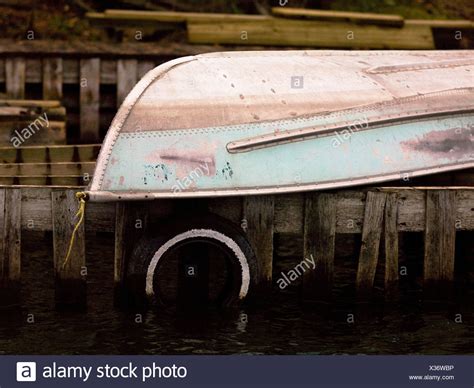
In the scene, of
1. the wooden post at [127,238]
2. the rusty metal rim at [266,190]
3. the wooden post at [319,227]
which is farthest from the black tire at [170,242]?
the wooden post at [319,227]

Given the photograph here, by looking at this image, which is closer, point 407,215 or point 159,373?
point 159,373

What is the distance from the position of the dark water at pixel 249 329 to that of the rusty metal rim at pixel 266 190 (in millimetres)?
1152

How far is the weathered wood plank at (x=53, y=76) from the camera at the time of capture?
19516 millimetres

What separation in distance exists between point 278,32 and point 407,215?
7.62m

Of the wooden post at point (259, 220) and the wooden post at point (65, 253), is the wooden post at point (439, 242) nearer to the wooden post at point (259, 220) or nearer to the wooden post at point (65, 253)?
the wooden post at point (259, 220)

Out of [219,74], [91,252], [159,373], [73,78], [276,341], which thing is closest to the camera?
[159,373]

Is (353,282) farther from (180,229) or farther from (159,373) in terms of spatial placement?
(159,373)

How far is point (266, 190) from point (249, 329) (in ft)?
4.36

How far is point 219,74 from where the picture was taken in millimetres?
14305

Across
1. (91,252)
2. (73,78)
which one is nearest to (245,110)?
(91,252)

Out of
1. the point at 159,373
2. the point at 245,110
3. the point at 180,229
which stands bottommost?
the point at 159,373

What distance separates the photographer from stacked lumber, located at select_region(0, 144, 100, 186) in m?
15.5

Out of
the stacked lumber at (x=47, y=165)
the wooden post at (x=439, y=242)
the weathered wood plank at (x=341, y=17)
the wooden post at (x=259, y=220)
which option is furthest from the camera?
the weathered wood plank at (x=341, y=17)

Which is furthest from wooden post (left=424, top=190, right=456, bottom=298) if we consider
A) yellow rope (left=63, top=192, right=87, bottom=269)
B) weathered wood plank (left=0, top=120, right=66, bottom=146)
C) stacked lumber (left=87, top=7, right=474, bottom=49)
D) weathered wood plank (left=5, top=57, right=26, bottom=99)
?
weathered wood plank (left=5, top=57, right=26, bottom=99)
